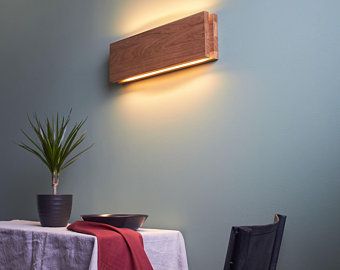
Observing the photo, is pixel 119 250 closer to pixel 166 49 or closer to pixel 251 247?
pixel 251 247

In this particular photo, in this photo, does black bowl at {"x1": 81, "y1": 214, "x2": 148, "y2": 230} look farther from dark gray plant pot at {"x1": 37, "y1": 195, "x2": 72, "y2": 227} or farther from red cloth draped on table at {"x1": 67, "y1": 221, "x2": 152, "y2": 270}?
dark gray plant pot at {"x1": 37, "y1": 195, "x2": 72, "y2": 227}

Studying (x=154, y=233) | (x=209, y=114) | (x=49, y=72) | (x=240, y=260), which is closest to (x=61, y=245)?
(x=154, y=233)

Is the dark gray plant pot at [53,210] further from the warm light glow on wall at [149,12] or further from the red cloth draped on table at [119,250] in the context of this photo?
the warm light glow on wall at [149,12]

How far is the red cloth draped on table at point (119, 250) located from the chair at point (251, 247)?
0.50m

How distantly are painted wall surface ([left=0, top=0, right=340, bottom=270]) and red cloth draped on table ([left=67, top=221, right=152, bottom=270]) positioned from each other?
1.24 ft

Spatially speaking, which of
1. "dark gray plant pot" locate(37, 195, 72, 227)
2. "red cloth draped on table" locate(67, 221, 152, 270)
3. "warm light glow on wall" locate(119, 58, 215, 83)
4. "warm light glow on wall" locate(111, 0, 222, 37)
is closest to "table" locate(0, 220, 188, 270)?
"red cloth draped on table" locate(67, 221, 152, 270)

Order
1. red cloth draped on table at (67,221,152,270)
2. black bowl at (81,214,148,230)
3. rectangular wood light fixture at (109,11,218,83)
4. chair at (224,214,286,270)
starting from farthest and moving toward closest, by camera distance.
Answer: rectangular wood light fixture at (109,11,218,83) < black bowl at (81,214,148,230) < red cloth draped on table at (67,221,152,270) < chair at (224,214,286,270)

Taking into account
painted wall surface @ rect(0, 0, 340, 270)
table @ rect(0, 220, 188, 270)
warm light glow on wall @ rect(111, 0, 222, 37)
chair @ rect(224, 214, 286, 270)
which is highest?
warm light glow on wall @ rect(111, 0, 222, 37)

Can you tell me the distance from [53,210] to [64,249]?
1.36 ft

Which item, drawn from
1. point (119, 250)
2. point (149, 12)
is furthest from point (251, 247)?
point (149, 12)

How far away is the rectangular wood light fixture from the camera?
1.95 m

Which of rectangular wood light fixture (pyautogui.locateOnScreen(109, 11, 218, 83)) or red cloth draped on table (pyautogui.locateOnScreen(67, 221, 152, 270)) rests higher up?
rectangular wood light fixture (pyautogui.locateOnScreen(109, 11, 218, 83))

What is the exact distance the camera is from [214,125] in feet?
6.44

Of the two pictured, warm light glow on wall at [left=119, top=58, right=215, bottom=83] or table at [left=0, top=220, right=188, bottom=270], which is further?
warm light glow on wall at [left=119, top=58, right=215, bottom=83]
